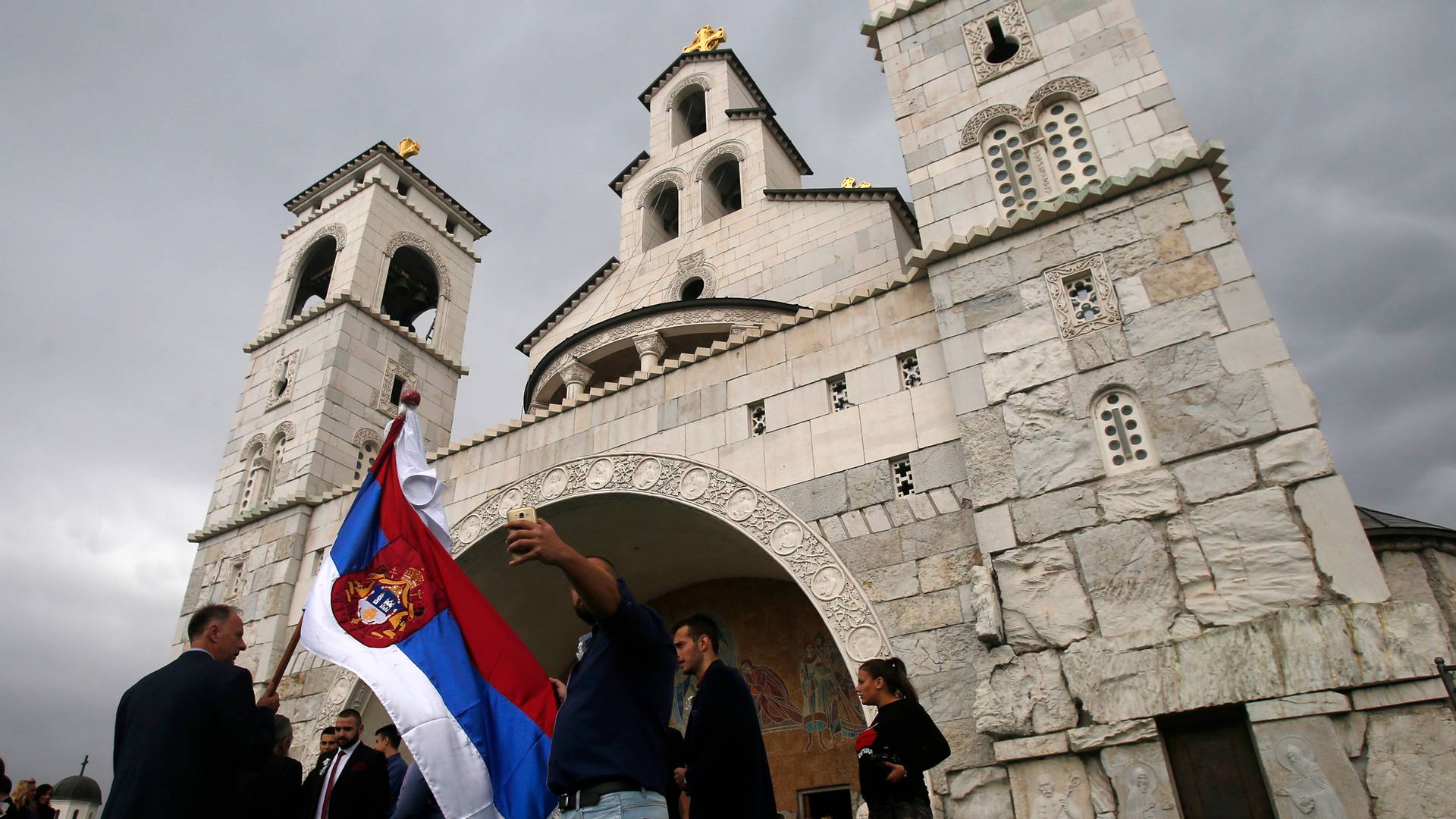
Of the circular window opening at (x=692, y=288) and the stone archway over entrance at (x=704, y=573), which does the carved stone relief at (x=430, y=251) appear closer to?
the circular window opening at (x=692, y=288)

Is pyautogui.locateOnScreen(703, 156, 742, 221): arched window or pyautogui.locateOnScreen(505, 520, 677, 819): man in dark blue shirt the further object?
pyautogui.locateOnScreen(703, 156, 742, 221): arched window

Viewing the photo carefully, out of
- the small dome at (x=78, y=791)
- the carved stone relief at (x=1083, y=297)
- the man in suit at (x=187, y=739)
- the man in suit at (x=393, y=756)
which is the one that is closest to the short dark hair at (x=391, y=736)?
the man in suit at (x=393, y=756)

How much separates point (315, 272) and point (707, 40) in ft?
34.1

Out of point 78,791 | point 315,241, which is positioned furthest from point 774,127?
point 78,791

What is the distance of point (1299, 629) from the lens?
5.79m

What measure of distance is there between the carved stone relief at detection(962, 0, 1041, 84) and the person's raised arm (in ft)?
28.2

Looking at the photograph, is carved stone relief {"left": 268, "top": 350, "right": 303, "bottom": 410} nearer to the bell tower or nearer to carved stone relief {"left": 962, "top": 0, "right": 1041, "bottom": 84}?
the bell tower

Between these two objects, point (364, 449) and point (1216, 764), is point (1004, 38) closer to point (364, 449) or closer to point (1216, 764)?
point (1216, 764)

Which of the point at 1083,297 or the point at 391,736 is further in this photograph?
the point at 1083,297

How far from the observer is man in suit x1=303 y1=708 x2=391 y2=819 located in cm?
486

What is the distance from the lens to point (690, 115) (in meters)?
19.6

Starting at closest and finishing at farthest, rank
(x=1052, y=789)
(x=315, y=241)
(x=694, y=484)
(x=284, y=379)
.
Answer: (x=1052, y=789) < (x=694, y=484) < (x=284, y=379) < (x=315, y=241)

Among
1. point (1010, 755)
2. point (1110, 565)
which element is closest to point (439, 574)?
point (1010, 755)

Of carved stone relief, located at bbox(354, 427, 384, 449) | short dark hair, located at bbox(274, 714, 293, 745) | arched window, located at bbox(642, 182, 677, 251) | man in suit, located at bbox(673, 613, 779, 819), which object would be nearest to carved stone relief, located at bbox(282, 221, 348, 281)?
carved stone relief, located at bbox(354, 427, 384, 449)
